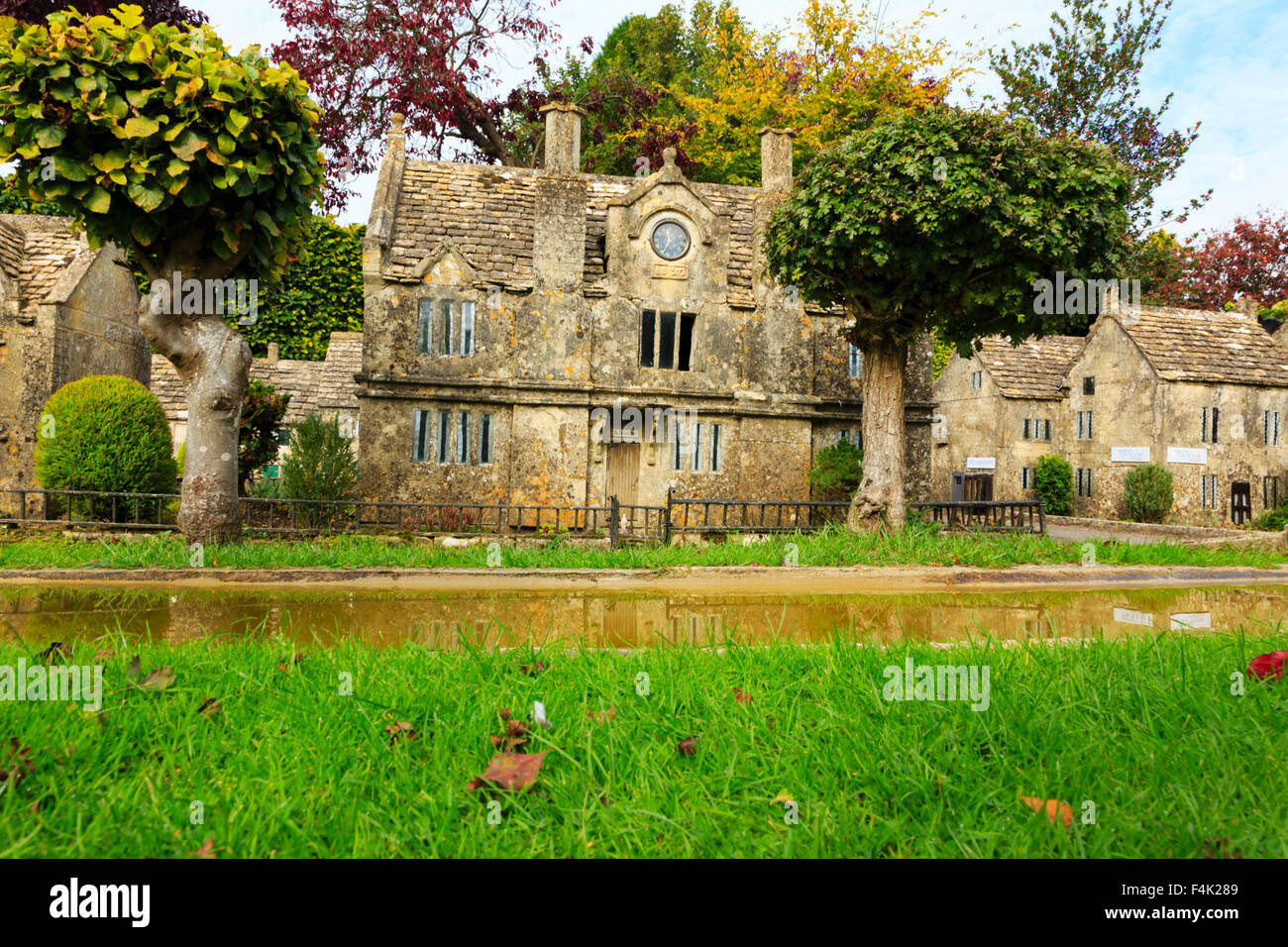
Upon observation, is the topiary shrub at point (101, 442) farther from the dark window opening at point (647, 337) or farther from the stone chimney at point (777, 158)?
the stone chimney at point (777, 158)

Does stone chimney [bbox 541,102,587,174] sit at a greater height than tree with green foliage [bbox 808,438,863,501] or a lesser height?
greater

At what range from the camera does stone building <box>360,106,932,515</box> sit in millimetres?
16891

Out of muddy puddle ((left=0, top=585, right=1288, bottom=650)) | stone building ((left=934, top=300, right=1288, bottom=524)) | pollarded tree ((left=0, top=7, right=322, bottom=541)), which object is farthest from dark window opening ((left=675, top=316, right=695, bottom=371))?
stone building ((left=934, top=300, right=1288, bottom=524))

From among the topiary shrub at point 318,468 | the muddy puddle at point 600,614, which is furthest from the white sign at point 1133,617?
the topiary shrub at point 318,468

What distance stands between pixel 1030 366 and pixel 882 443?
23.5 meters

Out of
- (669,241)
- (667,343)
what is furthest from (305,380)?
(669,241)

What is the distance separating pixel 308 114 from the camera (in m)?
9.92

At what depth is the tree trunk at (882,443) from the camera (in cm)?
1330

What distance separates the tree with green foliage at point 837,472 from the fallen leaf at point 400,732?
15.4m

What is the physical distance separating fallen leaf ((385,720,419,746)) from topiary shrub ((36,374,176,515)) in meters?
12.8

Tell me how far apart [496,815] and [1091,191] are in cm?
1332

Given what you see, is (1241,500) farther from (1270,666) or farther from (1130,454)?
(1270,666)

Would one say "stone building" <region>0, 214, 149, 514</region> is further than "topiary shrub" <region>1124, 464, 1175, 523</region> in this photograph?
No

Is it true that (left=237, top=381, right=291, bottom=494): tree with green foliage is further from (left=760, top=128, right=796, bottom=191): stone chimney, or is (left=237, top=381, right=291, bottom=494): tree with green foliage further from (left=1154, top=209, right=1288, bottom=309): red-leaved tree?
(left=1154, top=209, right=1288, bottom=309): red-leaved tree
